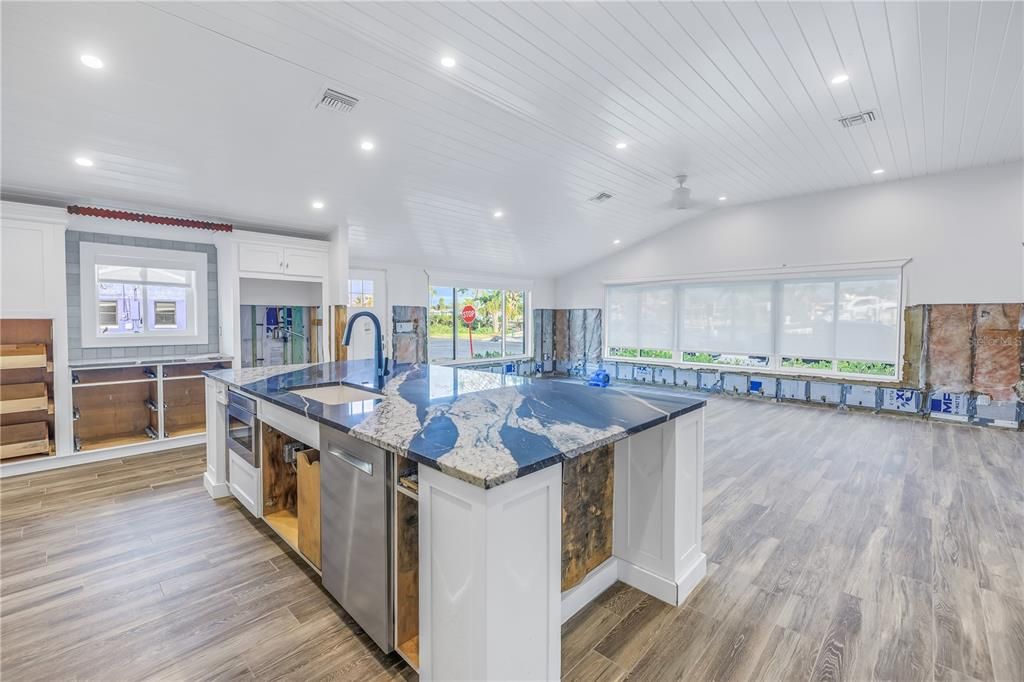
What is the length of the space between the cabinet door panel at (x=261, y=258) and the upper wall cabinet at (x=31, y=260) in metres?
1.36

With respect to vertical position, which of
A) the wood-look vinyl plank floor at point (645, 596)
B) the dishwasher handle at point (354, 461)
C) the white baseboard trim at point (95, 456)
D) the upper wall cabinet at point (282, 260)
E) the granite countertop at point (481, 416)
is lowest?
the wood-look vinyl plank floor at point (645, 596)

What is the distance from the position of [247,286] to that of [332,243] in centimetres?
108

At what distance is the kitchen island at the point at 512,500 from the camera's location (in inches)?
48.3

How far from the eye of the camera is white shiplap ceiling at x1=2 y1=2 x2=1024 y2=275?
8.26ft

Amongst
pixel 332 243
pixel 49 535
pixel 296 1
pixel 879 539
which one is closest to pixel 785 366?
pixel 879 539

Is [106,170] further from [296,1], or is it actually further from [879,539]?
[879,539]

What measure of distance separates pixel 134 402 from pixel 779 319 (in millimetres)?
8592

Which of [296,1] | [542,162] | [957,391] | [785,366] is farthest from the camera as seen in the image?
[785,366]

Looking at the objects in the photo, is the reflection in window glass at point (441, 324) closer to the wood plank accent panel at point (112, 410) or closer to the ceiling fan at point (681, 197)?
the wood plank accent panel at point (112, 410)

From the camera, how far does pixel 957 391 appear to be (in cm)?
543

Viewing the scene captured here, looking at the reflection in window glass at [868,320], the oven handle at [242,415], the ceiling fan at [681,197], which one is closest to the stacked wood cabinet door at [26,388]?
the oven handle at [242,415]

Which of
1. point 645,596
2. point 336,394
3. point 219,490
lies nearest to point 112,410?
point 219,490

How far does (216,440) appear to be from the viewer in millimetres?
3133

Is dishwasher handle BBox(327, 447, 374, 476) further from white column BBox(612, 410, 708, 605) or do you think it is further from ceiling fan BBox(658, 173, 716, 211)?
ceiling fan BBox(658, 173, 716, 211)
